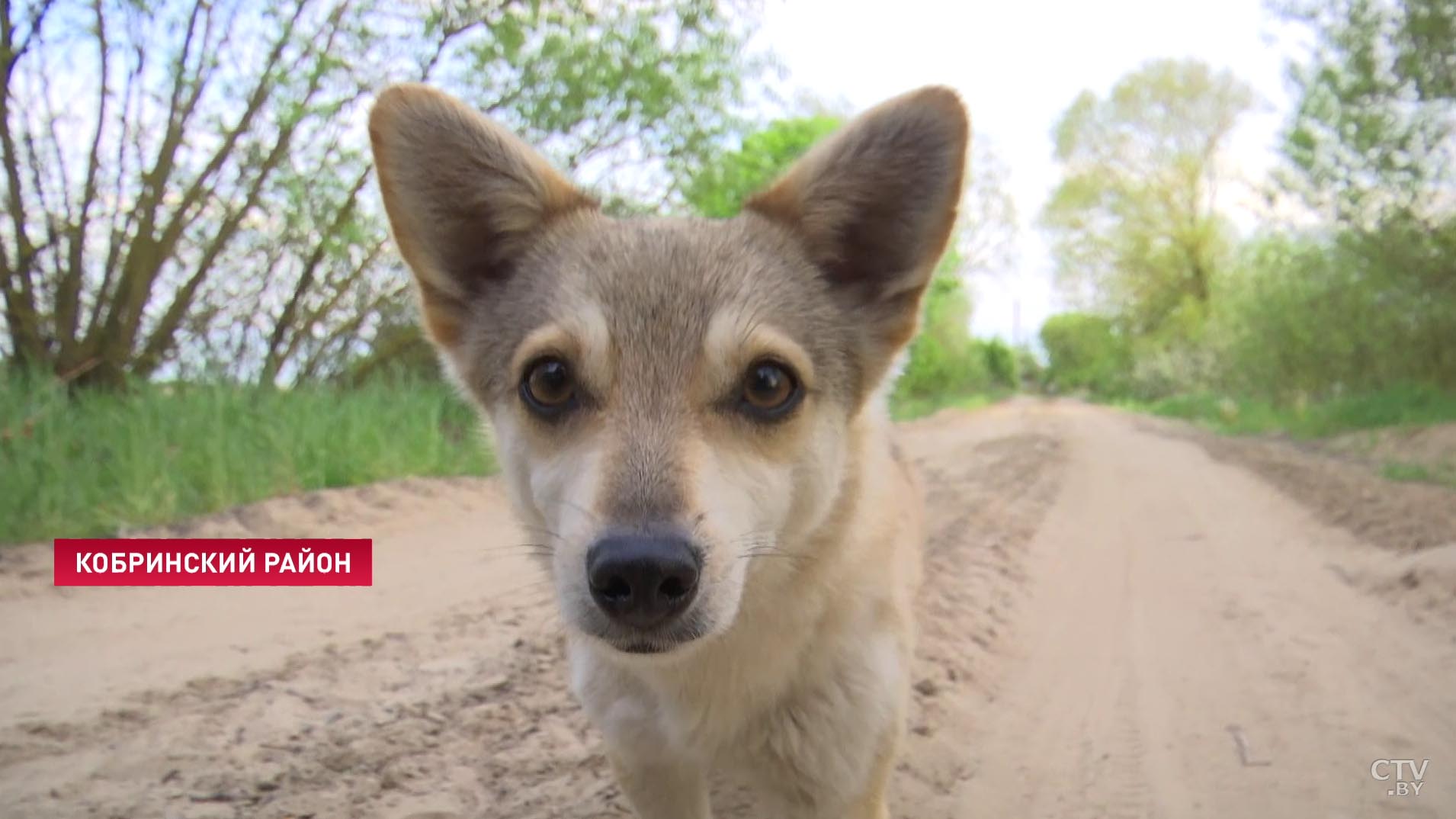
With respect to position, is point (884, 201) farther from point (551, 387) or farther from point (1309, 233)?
point (1309, 233)

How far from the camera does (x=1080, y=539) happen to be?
207 inches

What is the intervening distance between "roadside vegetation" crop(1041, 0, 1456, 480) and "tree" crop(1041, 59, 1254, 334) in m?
0.05

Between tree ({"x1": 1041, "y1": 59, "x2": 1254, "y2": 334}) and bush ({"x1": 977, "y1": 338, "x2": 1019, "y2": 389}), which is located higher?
tree ({"x1": 1041, "y1": 59, "x2": 1254, "y2": 334})

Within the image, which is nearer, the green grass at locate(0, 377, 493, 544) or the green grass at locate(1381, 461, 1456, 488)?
the green grass at locate(0, 377, 493, 544)

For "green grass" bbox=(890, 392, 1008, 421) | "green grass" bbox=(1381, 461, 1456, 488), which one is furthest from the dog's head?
"green grass" bbox=(890, 392, 1008, 421)

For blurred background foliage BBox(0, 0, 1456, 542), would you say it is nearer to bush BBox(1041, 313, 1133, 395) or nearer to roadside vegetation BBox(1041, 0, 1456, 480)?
roadside vegetation BBox(1041, 0, 1456, 480)

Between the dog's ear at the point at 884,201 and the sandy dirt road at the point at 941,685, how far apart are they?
137 cm

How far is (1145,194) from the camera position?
22.2 m

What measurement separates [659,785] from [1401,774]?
199 cm

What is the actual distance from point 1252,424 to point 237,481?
1437 cm

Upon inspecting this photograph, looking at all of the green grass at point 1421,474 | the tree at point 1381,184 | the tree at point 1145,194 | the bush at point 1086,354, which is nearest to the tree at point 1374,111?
the tree at point 1381,184

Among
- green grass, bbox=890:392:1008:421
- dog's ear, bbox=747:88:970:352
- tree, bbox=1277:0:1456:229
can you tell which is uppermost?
tree, bbox=1277:0:1456:229

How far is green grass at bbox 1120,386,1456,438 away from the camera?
9203mm

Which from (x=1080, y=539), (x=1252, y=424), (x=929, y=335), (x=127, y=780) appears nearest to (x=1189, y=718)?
(x=1080, y=539)
